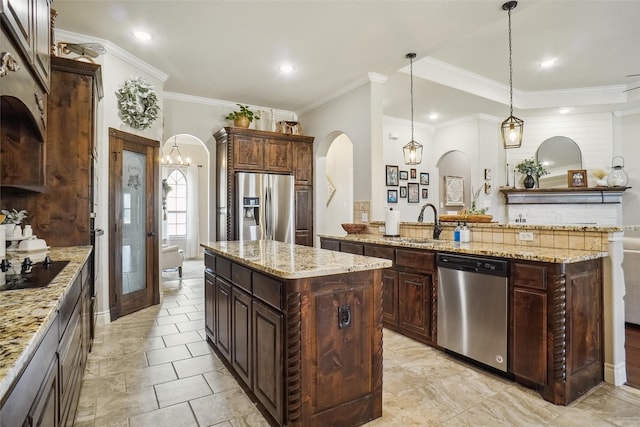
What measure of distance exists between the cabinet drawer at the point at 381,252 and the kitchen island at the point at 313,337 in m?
1.22

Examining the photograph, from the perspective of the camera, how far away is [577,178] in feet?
19.5

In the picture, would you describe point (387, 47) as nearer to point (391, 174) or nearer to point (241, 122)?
point (241, 122)

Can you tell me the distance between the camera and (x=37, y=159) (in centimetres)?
221

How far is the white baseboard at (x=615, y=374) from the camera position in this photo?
2.38m

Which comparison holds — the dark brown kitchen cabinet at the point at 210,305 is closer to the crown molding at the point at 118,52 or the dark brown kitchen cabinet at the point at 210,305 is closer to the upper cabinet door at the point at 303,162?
the crown molding at the point at 118,52

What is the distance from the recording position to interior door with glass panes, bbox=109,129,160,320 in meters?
3.83

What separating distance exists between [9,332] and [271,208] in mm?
4589

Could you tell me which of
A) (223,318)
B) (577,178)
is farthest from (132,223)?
(577,178)

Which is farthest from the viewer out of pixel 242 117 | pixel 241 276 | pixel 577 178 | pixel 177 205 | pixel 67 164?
pixel 177 205

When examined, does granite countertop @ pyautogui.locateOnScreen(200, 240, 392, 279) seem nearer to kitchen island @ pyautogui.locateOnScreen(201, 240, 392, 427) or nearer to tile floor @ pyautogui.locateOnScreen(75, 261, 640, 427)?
kitchen island @ pyautogui.locateOnScreen(201, 240, 392, 427)

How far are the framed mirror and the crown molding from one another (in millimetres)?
6609

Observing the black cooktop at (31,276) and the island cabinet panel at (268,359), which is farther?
the island cabinet panel at (268,359)

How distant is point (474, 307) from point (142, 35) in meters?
4.11

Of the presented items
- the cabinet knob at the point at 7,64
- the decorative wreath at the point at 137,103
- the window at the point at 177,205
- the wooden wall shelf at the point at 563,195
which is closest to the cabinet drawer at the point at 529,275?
the cabinet knob at the point at 7,64
